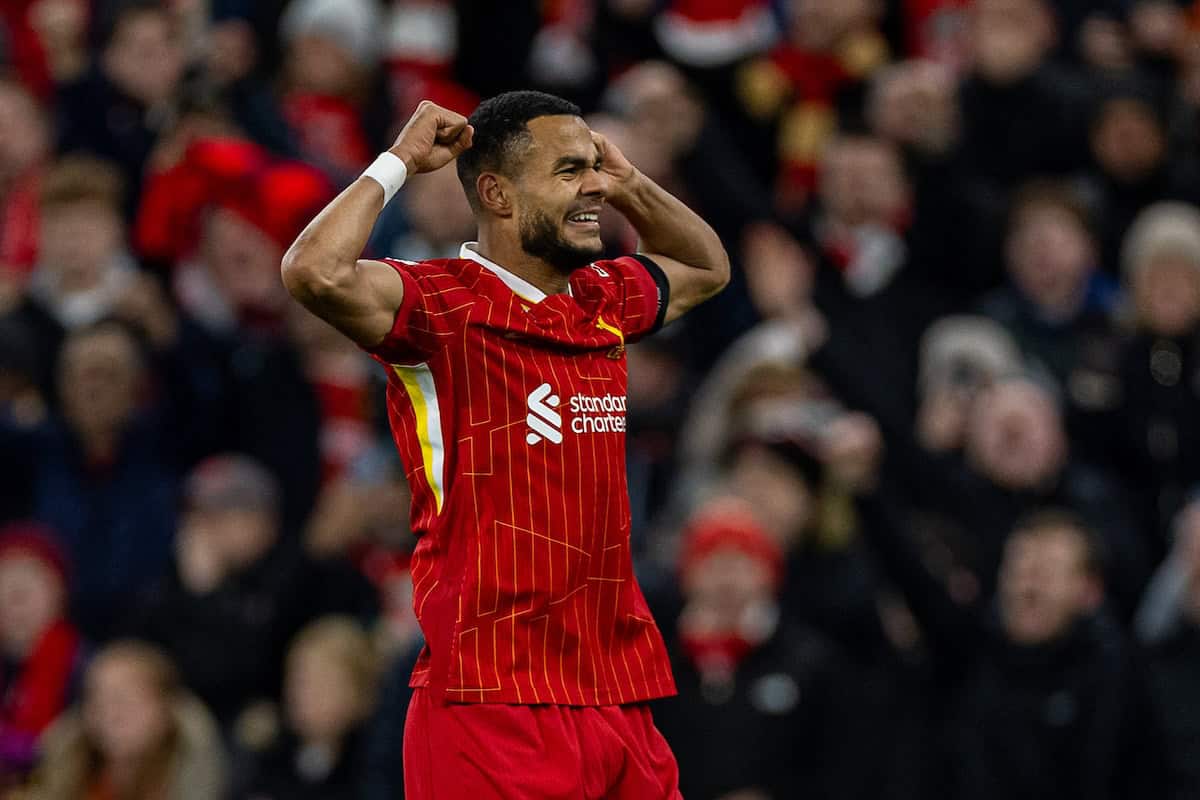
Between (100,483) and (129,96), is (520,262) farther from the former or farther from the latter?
(129,96)

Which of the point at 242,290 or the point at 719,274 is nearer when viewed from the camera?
the point at 719,274

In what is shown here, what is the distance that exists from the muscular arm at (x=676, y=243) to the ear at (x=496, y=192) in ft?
1.51

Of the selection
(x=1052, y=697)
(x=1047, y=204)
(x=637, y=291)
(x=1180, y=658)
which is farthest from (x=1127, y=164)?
(x=637, y=291)

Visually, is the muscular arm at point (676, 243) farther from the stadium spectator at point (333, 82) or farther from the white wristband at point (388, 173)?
the stadium spectator at point (333, 82)

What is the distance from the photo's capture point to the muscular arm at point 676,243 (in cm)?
634

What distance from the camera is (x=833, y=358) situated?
1017cm

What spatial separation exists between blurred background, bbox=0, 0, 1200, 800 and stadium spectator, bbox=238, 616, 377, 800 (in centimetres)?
1

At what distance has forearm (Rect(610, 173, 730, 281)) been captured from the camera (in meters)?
6.34

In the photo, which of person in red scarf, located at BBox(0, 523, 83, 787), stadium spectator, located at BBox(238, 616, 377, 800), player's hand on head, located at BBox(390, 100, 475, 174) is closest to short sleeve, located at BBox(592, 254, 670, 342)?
player's hand on head, located at BBox(390, 100, 475, 174)

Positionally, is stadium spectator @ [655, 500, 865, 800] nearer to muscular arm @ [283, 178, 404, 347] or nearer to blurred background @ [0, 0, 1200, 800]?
blurred background @ [0, 0, 1200, 800]

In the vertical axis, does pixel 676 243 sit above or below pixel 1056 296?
above

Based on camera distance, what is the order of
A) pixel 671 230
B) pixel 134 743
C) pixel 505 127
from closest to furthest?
pixel 505 127 → pixel 671 230 → pixel 134 743

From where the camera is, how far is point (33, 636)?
9938 mm

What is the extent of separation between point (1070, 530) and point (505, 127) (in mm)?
3497
